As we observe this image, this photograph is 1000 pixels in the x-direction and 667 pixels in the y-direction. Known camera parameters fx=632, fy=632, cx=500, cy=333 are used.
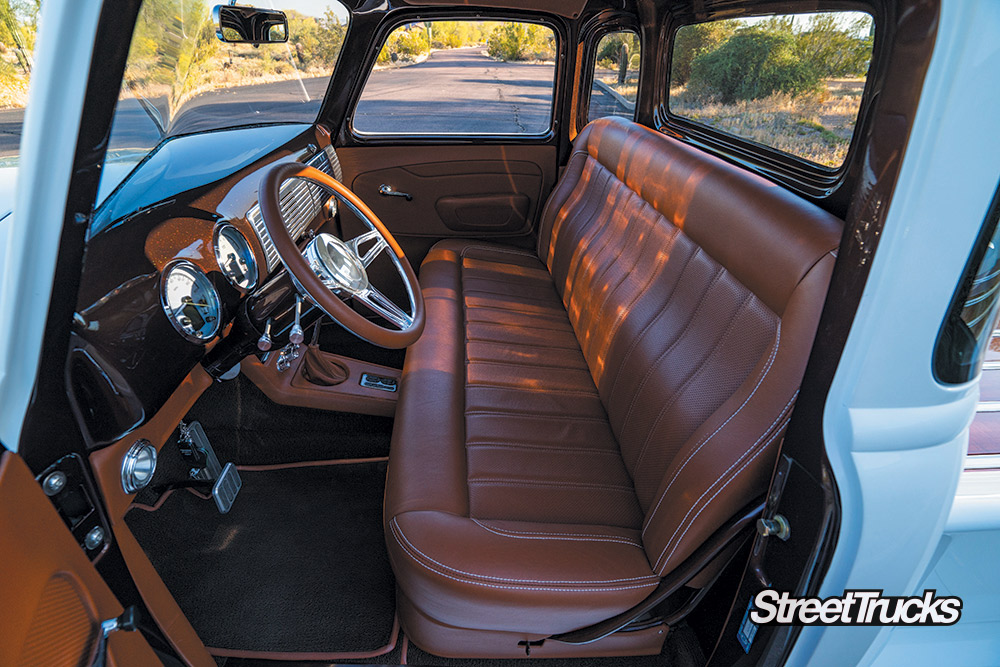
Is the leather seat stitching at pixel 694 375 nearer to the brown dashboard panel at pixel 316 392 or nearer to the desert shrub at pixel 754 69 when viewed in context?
the desert shrub at pixel 754 69

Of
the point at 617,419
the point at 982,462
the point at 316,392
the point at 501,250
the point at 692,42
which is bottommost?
the point at 316,392

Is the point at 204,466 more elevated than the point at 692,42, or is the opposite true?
the point at 692,42

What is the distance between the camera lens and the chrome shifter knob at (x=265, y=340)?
1375 millimetres

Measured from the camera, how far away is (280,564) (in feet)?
5.70

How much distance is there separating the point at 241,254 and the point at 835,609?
1.39 meters

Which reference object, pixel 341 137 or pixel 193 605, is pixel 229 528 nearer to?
pixel 193 605

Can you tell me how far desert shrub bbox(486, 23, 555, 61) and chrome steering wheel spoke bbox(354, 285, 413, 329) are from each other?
72.4 inches

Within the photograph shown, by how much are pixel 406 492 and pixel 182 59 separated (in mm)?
1087

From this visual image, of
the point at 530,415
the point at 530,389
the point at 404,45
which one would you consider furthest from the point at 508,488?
the point at 404,45

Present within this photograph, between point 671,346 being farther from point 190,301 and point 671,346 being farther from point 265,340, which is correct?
point 190,301

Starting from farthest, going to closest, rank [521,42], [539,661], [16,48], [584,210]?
[521,42], [584,210], [539,661], [16,48]

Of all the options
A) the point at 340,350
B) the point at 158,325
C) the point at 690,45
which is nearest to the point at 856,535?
the point at 158,325

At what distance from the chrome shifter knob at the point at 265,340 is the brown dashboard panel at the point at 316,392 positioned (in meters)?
0.56

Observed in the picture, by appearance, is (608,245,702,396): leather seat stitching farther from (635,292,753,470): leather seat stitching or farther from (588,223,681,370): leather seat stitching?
(635,292,753,470): leather seat stitching
